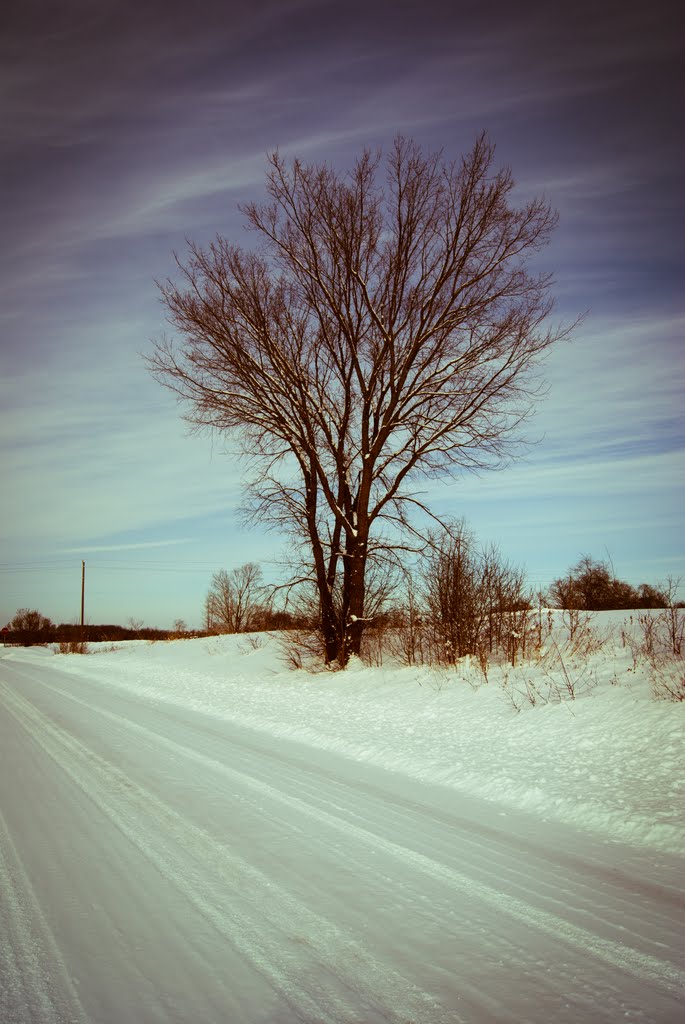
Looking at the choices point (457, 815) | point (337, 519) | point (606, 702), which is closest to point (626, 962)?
point (457, 815)

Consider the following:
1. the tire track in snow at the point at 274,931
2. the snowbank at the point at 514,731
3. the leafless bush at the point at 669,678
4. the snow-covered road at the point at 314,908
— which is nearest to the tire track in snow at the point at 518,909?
the snow-covered road at the point at 314,908

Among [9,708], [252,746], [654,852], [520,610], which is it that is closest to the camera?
[654,852]

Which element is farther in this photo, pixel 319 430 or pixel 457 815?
→ pixel 319 430

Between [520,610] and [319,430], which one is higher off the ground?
[319,430]

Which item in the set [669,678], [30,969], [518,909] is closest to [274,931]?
[30,969]

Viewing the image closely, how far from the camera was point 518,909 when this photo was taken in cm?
347

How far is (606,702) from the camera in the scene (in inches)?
309

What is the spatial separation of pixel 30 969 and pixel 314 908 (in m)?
1.36

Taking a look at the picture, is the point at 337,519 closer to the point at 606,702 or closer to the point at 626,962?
the point at 606,702

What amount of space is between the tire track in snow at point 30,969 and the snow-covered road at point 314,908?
1 cm

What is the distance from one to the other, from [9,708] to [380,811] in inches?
330

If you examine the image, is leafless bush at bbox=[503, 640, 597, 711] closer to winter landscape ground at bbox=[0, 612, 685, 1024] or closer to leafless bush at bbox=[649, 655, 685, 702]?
winter landscape ground at bbox=[0, 612, 685, 1024]

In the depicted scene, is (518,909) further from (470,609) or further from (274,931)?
(470,609)

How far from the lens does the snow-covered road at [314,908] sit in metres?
2.62
